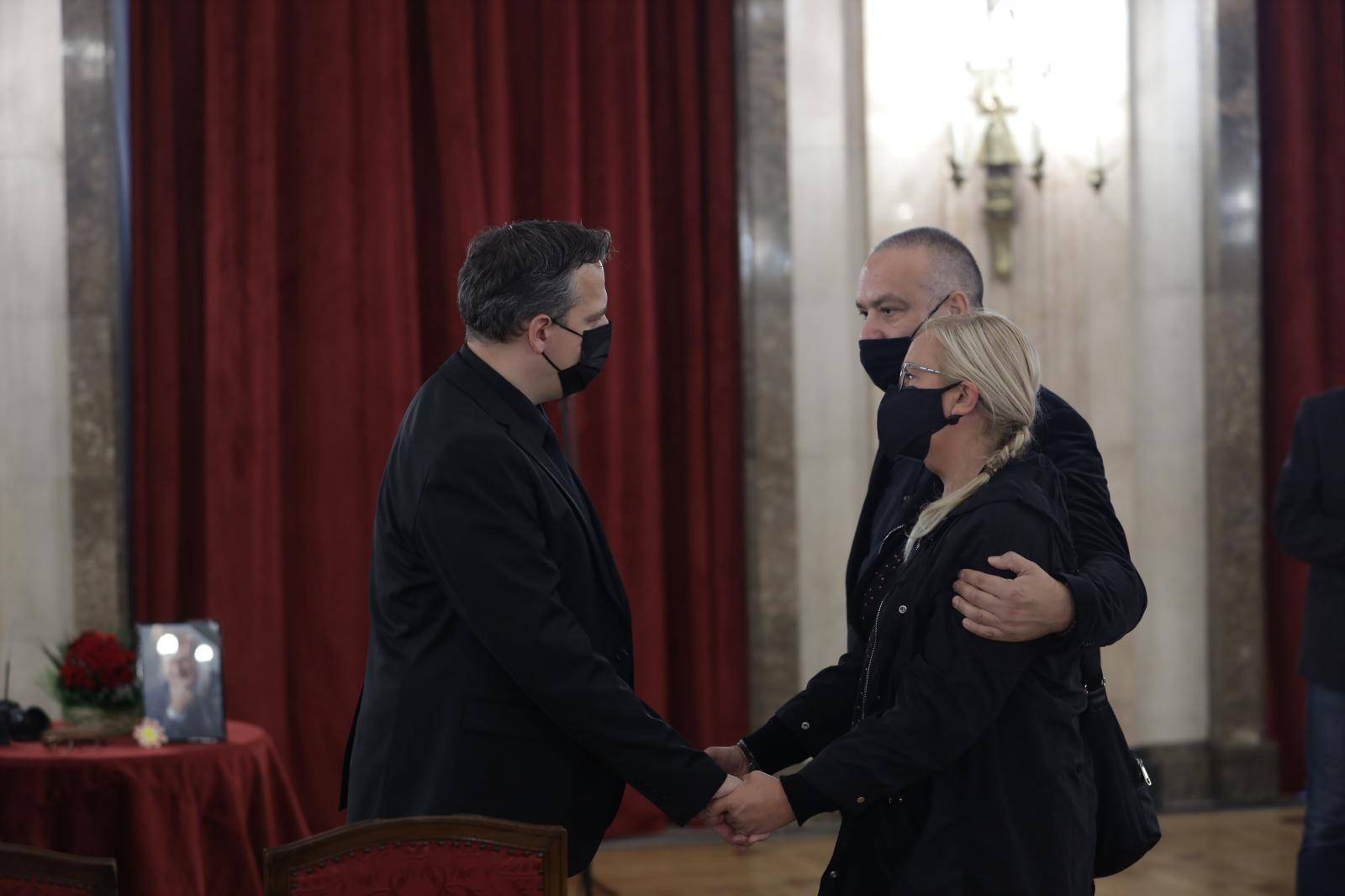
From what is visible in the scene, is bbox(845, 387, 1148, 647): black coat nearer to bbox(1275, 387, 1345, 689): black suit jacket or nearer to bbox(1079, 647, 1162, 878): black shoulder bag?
bbox(1079, 647, 1162, 878): black shoulder bag

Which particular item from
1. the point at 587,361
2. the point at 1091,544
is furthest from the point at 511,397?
the point at 1091,544

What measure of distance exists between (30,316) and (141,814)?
219 centimetres

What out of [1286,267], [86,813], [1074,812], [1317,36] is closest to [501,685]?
[1074,812]

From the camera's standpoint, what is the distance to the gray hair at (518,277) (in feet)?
7.88

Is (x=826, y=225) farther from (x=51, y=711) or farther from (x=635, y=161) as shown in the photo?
(x=51, y=711)

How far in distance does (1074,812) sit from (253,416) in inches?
151

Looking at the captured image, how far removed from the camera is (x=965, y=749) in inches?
80.0

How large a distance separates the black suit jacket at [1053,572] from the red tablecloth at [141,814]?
1.66 m

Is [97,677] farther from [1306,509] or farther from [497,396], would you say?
[1306,509]

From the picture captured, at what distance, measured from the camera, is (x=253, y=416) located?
5195 millimetres

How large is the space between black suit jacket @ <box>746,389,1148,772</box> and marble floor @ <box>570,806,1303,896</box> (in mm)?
2186

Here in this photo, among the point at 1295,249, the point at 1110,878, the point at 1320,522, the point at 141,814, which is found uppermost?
the point at 1295,249

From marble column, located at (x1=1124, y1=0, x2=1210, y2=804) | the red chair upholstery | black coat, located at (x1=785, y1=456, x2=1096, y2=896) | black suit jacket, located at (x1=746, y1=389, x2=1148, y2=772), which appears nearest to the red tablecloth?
black suit jacket, located at (x1=746, y1=389, x2=1148, y2=772)

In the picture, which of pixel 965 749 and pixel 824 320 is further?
pixel 824 320
